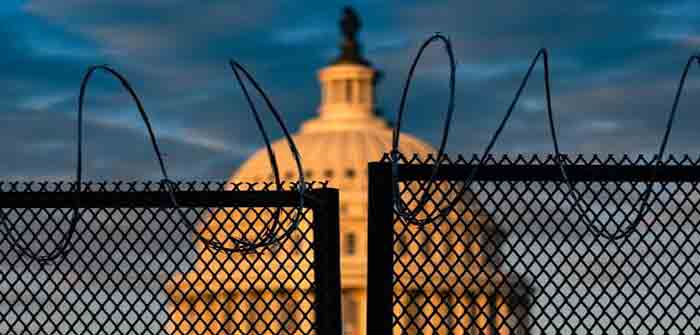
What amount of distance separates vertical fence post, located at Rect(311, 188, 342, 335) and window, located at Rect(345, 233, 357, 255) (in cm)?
10788

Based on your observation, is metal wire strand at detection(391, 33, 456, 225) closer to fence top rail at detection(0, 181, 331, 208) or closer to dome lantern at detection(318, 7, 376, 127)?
fence top rail at detection(0, 181, 331, 208)

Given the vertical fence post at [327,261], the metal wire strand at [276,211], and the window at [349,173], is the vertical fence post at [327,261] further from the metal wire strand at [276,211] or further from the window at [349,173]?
the window at [349,173]

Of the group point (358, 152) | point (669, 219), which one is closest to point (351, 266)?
point (358, 152)

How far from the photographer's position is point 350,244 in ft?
381

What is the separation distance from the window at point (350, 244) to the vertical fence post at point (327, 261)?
10788 centimetres

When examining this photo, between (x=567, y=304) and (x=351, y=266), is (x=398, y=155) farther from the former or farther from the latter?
(x=351, y=266)

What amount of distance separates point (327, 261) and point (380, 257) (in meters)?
0.25

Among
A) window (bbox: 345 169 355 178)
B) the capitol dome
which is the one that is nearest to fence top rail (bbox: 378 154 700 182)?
the capitol dome

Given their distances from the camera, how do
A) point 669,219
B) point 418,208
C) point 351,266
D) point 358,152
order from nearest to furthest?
1. point 418,208
2. point 669,219
3. point 351,266
4. point 358,152

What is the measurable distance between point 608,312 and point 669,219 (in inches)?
21.7

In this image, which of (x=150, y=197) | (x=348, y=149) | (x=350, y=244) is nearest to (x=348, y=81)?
(x=348, y=149)

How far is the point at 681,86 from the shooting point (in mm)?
7641

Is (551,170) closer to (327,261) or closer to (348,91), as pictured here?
(327,261)

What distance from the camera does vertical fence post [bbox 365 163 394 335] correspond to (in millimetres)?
7430
